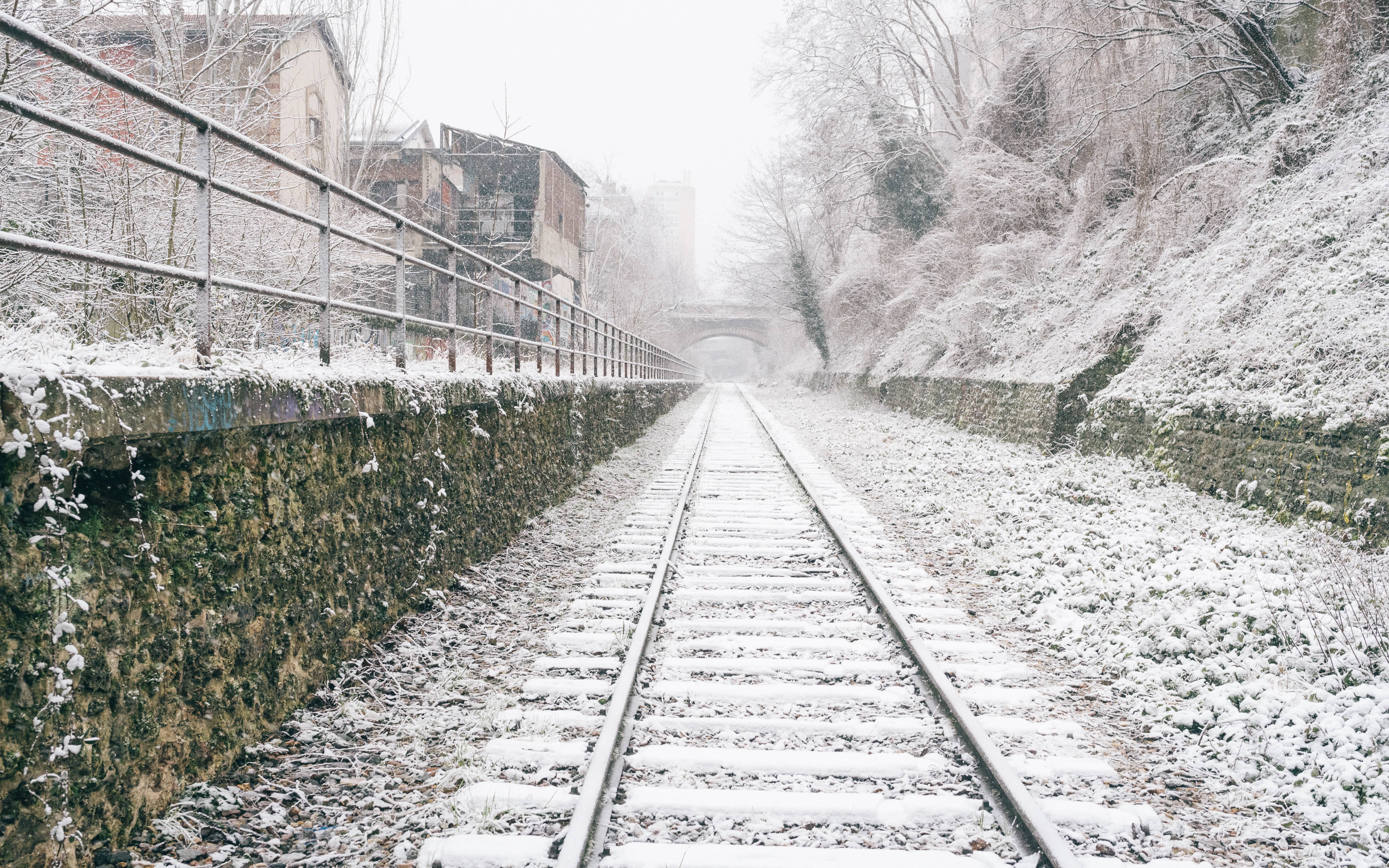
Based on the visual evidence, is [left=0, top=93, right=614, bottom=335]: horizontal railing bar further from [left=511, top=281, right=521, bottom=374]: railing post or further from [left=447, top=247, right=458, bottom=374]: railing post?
[left=511, top=281, right=521, bottom=374]: railing post

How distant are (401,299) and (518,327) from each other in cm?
334

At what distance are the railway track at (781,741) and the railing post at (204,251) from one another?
213 cm

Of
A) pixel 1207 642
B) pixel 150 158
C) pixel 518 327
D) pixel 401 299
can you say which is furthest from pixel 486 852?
pixel 518 327

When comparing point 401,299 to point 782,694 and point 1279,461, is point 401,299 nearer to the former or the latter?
point 782,694

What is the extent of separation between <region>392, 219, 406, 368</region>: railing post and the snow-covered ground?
1.72 m

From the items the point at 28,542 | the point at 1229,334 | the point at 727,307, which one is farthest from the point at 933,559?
the point at 727,307

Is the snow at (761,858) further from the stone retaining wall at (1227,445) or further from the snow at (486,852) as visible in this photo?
the stone retaining wall at (1227,445)

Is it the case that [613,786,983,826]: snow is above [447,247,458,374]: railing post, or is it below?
below

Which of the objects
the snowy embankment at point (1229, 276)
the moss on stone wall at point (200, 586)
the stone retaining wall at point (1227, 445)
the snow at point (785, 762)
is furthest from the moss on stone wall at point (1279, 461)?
the moss on stone wall at point (200, 586)

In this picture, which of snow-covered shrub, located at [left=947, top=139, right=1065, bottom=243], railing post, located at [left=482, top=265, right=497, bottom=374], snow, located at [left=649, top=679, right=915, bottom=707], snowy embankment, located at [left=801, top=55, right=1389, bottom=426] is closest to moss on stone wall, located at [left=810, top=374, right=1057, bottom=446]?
snowy embankment, located at [left=801, top=55, right=1389, bottom=426]

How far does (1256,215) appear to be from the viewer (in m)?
9.62

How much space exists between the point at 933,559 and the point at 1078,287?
31.9 ft

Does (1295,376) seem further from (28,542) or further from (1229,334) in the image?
(28,542)

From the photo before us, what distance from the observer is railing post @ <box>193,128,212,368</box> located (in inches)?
128
